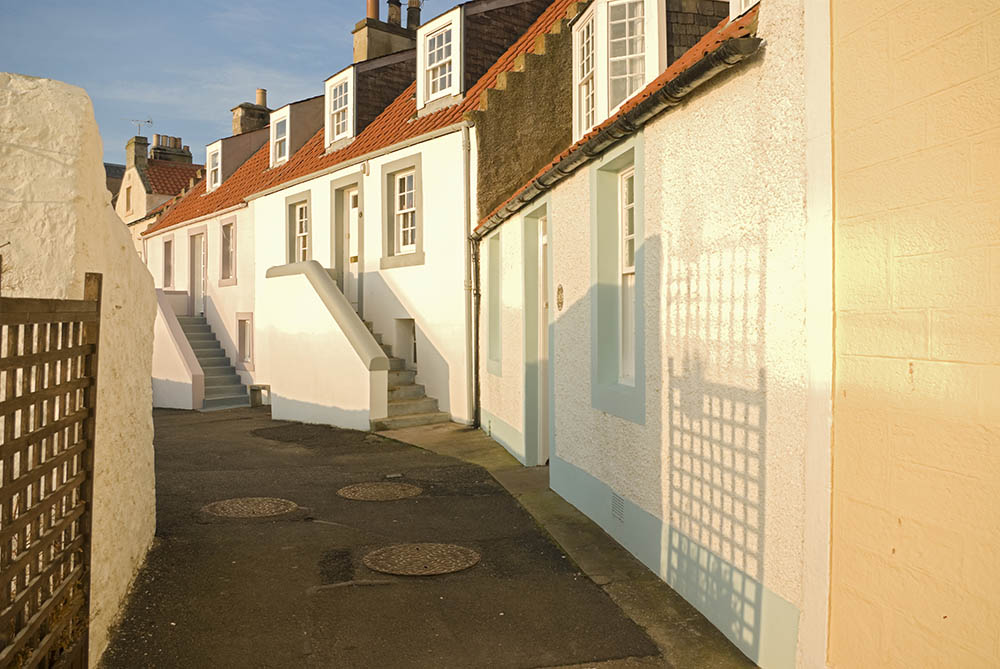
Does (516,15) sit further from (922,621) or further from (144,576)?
(922,621)

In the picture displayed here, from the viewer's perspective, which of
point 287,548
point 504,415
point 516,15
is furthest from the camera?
point 516,15

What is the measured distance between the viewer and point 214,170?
82.6 ft

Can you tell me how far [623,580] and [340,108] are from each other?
15.5 m

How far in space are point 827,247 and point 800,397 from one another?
2.46 ft

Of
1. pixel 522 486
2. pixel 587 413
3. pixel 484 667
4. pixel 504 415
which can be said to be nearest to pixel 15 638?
pixel 484 667

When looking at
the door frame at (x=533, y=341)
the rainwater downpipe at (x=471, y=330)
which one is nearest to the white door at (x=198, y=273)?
the rainwater downpipe at (x=471, y=330)

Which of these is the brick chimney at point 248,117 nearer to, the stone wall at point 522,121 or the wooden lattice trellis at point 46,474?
the stone wall at point 522,121

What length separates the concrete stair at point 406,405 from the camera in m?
13.6

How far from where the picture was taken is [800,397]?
12.8 ft

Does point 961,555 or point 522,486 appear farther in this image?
point 522,486

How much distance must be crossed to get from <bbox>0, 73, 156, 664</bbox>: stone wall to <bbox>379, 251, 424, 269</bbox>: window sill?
9270 mm

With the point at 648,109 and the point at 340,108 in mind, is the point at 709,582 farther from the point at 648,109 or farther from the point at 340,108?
the point at 340,108

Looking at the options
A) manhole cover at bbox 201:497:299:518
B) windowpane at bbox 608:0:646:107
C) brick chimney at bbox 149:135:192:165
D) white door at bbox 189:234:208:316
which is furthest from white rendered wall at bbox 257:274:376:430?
brick chimney at bbox 149:135:192:165

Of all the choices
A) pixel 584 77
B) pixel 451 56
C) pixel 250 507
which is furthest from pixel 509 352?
pixel 451 56
